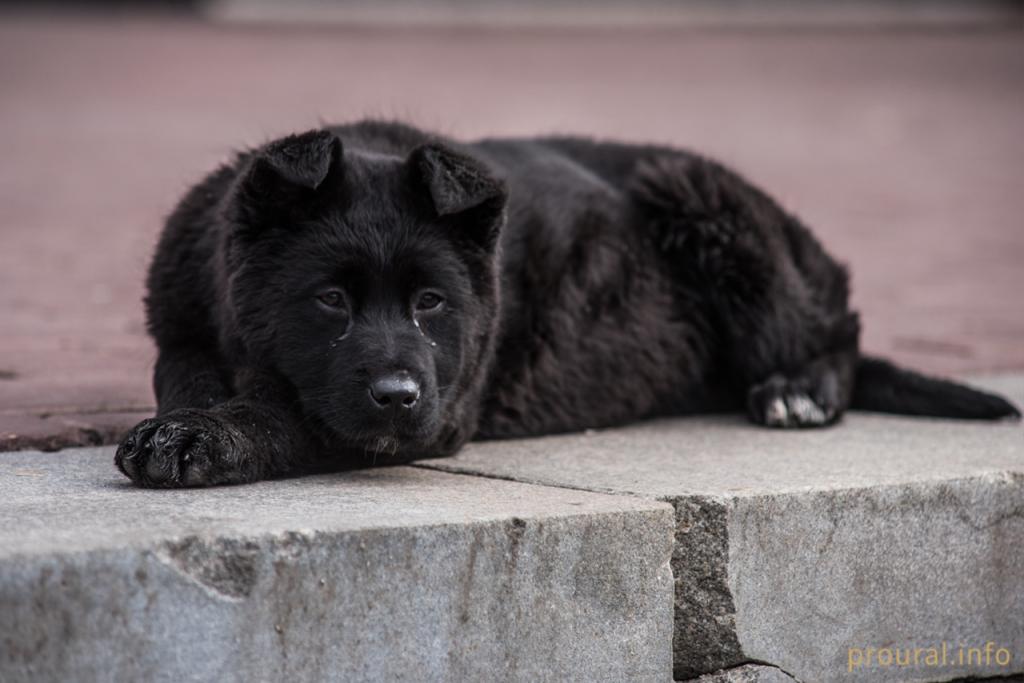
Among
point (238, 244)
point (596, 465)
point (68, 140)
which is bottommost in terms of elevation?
point (68, 140)

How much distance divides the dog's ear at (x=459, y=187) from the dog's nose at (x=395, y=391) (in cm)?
46

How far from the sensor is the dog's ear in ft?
12.4

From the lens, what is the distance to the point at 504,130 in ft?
43.6

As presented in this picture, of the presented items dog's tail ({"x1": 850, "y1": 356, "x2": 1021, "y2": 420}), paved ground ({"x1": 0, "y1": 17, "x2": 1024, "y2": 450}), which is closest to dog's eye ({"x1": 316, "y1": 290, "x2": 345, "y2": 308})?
paved ground ({"x1": 0, "y1": 17, "x2": 1024, "y2": 450})

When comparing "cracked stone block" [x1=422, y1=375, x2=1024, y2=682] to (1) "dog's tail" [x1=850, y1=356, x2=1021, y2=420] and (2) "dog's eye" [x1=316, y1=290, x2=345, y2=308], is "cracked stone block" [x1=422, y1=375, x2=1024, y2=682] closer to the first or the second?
(2) "dog's eye" [x1=316, y1=290, x2=345, y2=308]

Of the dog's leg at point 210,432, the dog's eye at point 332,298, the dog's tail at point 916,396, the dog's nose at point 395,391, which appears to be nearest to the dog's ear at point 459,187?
the dog's eye at point 332,298

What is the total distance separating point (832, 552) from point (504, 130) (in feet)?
32.7

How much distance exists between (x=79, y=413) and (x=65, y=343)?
1360 mm

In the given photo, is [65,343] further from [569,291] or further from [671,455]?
[671,455]

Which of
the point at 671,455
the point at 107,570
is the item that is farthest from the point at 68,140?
the point at 107,570

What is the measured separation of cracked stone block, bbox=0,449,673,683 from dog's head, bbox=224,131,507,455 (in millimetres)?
248

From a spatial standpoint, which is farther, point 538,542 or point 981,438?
point 981,438

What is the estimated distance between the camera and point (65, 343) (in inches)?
226

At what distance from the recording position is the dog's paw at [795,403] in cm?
488
